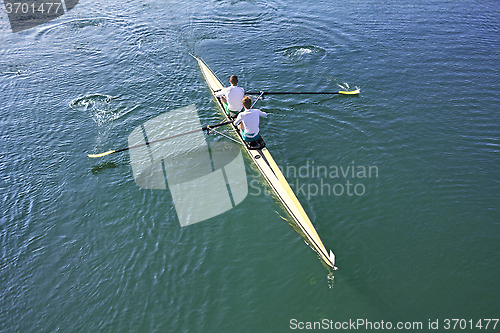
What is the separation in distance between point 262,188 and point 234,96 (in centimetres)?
424

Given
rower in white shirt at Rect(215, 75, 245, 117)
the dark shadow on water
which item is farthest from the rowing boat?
A: the dark shadow on water

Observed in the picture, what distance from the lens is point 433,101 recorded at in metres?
14.3

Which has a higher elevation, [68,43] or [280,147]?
[68,43]

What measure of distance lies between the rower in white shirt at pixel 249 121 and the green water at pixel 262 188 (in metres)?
1.14

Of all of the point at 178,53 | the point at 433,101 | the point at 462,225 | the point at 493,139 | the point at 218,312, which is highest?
the point at 178,53

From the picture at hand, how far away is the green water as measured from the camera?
8258mm

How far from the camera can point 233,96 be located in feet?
42.1

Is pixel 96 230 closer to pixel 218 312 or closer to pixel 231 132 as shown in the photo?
pixel 218 312

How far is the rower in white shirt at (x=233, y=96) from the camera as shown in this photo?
12.7 metres

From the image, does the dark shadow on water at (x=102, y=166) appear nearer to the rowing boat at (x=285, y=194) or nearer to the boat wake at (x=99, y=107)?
the boat wake at (x=99, y=107)

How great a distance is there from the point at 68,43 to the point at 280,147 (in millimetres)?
17039

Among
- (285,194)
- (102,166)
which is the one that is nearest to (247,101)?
(285,194)

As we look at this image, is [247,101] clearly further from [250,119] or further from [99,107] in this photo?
[99,107]

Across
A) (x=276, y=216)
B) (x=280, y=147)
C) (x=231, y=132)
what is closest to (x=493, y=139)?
(x=280, y=147)
